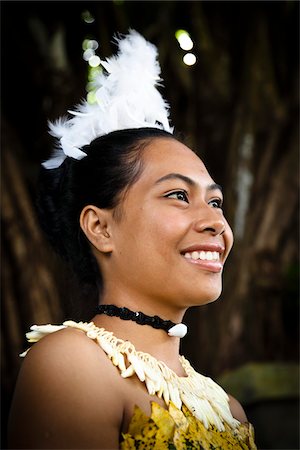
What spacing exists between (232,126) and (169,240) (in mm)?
3063

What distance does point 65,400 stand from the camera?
1.72 meters

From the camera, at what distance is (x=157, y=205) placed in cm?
203

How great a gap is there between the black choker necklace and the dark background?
244 centimetres

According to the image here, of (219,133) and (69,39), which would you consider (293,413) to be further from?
(69,39)

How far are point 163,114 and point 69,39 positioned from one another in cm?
279

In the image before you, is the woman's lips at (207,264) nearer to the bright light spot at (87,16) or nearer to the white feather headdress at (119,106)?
the white feather headdress at (119,106)

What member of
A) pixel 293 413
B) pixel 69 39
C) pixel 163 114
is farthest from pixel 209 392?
pixel 69 39

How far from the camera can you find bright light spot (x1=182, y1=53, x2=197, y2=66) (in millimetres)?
4840

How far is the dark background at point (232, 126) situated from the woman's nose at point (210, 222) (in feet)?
8.14

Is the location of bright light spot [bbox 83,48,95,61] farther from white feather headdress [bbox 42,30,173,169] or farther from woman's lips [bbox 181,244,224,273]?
woman's lips [bbox 181,244,224,273]

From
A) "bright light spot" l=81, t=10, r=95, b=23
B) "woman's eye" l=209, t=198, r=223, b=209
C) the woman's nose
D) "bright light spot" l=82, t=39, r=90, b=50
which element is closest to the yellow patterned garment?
the woman's nose

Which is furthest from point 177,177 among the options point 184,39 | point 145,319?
point 184,39

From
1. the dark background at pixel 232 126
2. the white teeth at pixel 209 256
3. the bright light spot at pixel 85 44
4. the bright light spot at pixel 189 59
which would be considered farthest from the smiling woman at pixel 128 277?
the bright light spot at pixel 85 44

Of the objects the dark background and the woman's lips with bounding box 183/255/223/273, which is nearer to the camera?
the woman's lips with bounding box 183/255/223/273
